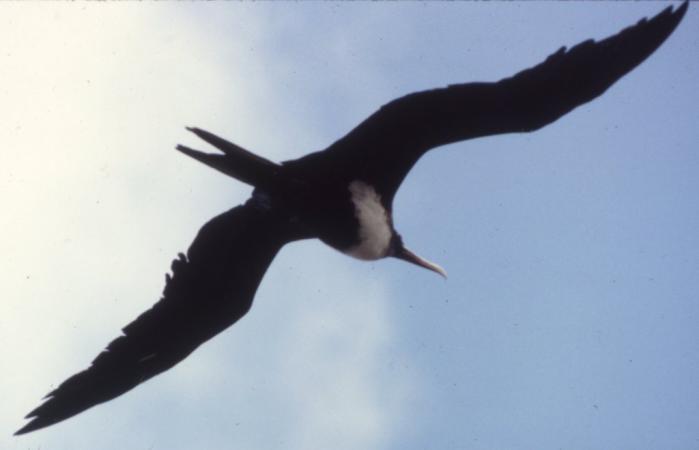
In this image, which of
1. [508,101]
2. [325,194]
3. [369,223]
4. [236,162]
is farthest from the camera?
[369,223]

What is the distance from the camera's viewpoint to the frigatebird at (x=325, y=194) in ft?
18.0

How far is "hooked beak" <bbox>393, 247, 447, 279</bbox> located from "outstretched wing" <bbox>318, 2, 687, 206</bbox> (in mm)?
1236

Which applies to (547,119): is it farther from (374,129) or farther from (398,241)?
(398,241)

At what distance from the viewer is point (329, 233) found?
6.19m

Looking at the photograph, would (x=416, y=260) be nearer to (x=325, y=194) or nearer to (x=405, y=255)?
(x=405, y=255)

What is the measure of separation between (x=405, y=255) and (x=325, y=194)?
1216 mm

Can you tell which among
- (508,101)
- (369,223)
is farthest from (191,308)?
(508,101)

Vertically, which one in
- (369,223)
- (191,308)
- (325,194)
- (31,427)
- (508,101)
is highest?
(508,101)

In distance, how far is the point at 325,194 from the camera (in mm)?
5969

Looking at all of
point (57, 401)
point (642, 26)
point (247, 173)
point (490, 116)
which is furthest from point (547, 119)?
point (57, 401)

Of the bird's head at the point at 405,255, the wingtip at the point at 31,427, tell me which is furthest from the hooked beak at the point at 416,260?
the wingtip at the point at 31,427

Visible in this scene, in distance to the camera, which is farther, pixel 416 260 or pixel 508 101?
pixel 416 260

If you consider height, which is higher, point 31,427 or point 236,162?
point 236,162

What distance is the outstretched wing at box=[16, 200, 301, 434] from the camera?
6.01 meters
